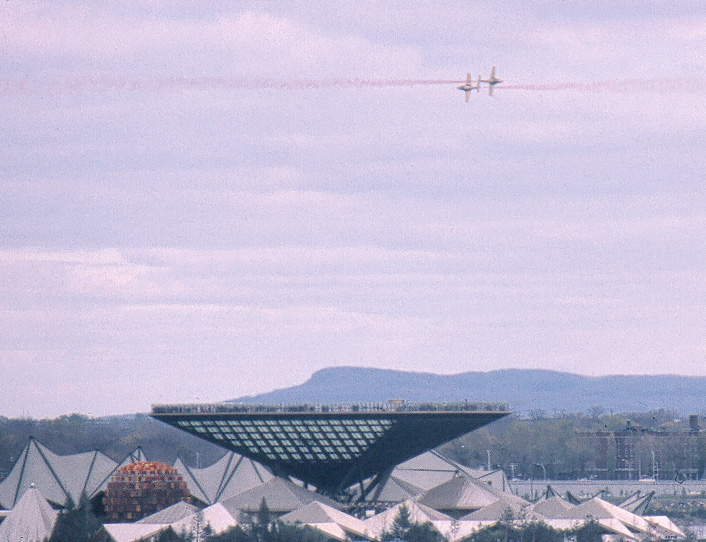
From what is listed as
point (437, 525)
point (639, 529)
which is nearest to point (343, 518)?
point (437, 525)

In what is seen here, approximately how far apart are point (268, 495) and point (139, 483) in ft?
47.5

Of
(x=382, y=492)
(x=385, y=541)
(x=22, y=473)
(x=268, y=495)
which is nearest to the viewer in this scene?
(x=385, y=541)

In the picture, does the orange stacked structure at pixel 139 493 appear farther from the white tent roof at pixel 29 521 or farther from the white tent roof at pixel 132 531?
the white tent roof at pixel 132 531

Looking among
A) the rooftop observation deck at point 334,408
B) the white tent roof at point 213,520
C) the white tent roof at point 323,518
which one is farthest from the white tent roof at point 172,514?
the rooftop observation deck at point 334,408

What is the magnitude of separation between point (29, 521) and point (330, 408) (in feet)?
126

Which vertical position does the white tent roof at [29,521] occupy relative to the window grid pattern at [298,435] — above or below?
below

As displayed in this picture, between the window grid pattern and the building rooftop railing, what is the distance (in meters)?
1.42

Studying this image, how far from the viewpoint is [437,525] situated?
520 feet

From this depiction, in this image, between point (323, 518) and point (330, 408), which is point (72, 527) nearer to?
point (323, 518)

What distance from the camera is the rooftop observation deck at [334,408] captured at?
6909 inches

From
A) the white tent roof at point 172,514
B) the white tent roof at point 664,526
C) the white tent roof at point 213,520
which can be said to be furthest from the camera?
the white tent roof at point 664,526

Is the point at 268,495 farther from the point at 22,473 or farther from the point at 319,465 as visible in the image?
the point at 22,473

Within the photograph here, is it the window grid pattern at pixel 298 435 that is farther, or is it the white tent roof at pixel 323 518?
the window grid pattern at pixel 298 435

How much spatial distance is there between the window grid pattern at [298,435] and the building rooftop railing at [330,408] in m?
1.42
